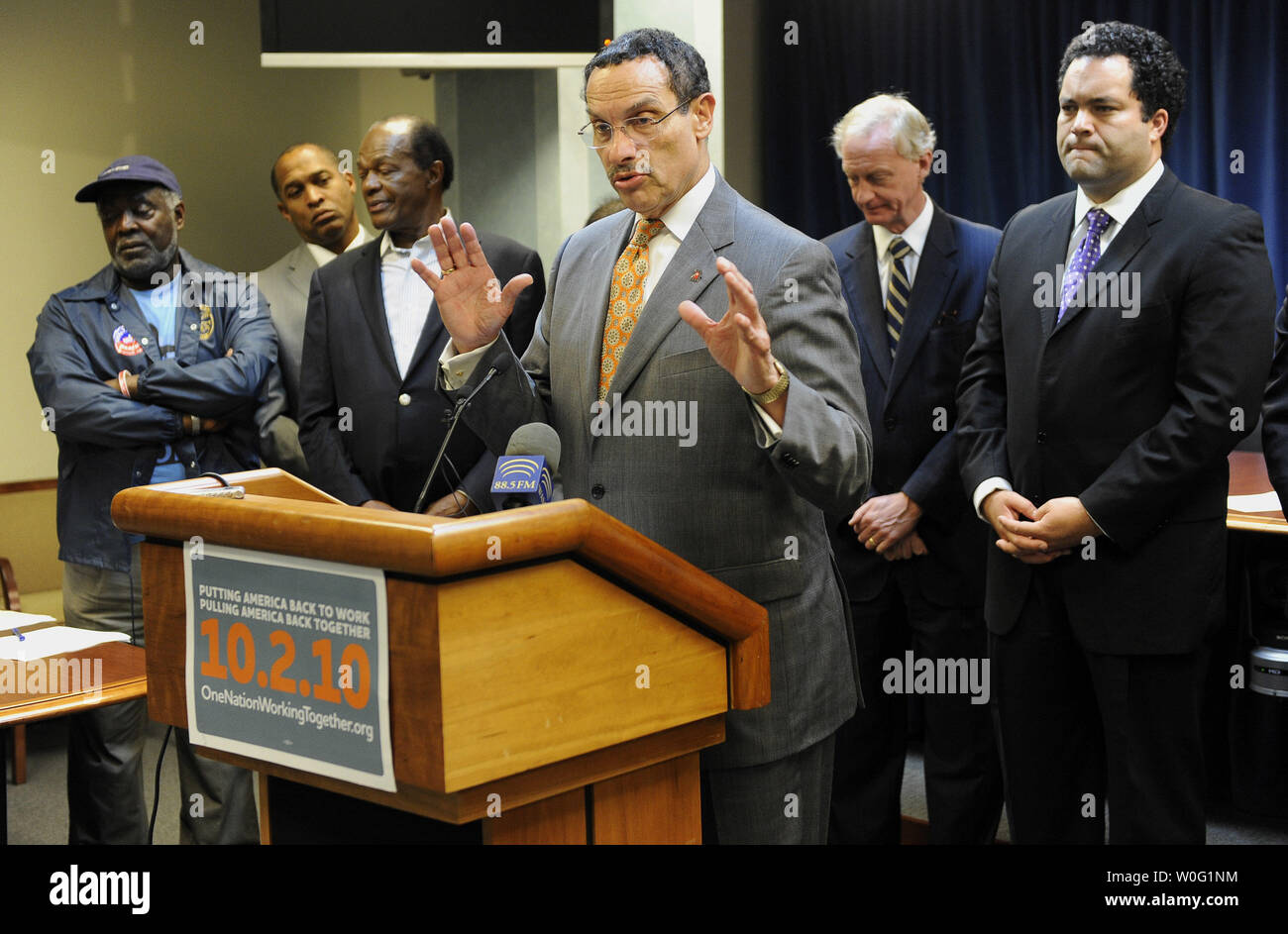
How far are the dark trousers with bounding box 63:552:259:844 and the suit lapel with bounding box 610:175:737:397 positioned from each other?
5.91ft

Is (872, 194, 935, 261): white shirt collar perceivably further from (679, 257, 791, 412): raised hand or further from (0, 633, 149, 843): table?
(0, 633, 149, 843): table

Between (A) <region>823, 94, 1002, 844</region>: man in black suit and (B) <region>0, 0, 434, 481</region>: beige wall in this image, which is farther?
(B) <region>0, 0, 434, 481</region>: beige wall

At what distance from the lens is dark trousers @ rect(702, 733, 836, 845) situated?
70.0 inches

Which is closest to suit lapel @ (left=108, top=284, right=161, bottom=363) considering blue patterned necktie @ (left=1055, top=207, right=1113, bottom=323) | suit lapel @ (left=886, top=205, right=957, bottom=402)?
suit lapel @ (left=886, top=205, right=957, bottom=402)

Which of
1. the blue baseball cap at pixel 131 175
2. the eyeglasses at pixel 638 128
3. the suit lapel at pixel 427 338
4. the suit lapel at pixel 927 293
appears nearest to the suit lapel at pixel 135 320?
the blue baseball cap at pixel 131 175

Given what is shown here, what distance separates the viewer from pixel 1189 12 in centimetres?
445

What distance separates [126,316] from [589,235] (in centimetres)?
189

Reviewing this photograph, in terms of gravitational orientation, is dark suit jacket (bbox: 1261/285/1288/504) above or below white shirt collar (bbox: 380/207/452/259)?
below

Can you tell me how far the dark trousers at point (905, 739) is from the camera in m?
3.13

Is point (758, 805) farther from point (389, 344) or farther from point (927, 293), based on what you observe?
point (389, 344)

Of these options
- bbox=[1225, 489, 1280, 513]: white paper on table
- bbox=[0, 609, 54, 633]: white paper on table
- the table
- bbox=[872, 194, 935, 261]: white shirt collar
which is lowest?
the table

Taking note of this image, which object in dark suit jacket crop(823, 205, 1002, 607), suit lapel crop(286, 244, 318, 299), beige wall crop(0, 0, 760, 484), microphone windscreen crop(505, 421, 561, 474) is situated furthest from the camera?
beige wall crop(0, 0, 760, 484)

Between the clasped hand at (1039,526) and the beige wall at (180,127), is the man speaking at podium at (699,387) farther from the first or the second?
the beige wall at (180,127)
